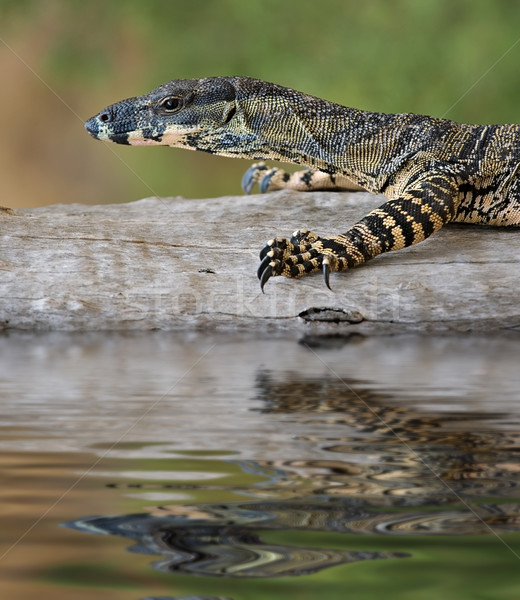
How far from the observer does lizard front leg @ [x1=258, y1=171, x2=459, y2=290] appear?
12.9ft

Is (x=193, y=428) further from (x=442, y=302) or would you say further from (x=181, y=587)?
(x=442, y=302)

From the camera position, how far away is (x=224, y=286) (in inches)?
159

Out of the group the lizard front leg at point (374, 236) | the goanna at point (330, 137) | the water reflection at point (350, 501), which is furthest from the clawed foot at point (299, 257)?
the water reflection at point (350, 501)

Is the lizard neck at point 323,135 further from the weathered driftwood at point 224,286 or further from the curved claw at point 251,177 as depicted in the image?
the curved claw at point 251,177

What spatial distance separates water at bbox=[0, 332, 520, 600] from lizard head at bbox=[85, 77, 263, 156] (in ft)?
6.64

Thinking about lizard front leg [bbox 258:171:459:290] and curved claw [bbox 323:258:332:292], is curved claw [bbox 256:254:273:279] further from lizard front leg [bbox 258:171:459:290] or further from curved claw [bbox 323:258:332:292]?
curved claw [bbox 323:258:332:292]

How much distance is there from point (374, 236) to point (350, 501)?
9.23 ft

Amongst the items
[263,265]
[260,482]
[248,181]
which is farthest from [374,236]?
[260,482]

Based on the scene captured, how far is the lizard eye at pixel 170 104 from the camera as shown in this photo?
473cm

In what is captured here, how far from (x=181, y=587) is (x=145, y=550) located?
13 centimetres

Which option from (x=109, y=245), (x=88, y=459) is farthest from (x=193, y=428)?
(x=109, y=245)

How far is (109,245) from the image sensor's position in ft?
14.2

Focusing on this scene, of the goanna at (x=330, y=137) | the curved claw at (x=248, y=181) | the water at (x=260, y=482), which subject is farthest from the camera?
the curved claw at (x=248, y=181)

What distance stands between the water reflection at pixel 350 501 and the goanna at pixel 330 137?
106 inches
